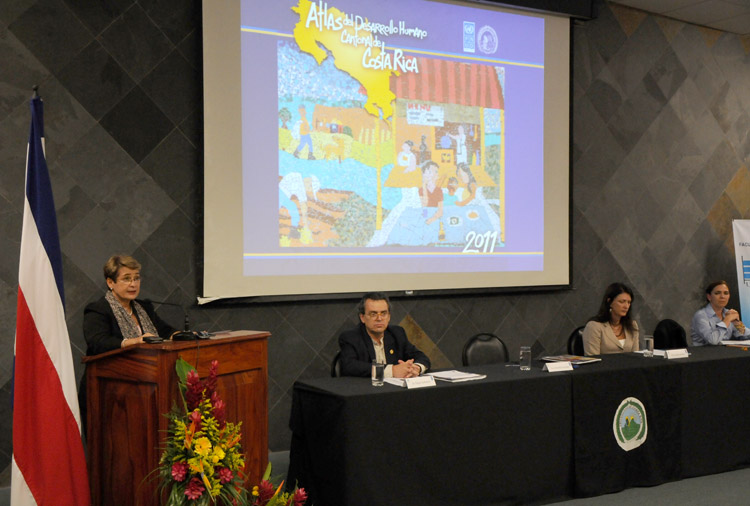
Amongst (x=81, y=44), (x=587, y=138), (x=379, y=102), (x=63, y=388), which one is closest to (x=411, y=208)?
(x=379, y=102)

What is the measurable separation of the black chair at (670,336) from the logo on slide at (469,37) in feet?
7.75

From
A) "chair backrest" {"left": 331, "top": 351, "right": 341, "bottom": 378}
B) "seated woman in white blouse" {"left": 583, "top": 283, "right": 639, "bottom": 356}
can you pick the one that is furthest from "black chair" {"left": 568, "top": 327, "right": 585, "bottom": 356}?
"chair backrest" {"left": 331, "top": 351, "right": 341, "bottom": 378}

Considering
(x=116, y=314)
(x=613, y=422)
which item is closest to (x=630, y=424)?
(x=613, y=422)

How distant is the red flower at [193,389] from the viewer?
2.54 meters

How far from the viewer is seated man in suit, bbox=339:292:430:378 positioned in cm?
368

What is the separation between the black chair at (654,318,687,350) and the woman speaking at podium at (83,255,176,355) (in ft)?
11.2

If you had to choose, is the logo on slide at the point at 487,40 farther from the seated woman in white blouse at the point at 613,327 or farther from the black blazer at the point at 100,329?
the black blazer at the point at 100,329

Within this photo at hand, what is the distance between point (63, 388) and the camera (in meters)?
2.80

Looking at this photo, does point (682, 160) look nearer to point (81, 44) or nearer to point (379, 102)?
point (379, 102)

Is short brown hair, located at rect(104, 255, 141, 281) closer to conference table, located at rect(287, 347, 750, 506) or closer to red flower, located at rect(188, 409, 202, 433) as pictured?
conference table, located at rect(287, 347, 750, 506)

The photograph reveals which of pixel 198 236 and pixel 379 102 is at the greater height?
pixel 379 102

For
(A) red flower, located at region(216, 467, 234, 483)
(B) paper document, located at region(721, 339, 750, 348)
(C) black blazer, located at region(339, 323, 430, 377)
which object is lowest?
(A) red flower, located at region(216, 467, 234, 483)

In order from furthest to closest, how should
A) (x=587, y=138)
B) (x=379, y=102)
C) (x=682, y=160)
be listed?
(x=682, y=160)
(x=587, y=138)
(x=379, y=102)

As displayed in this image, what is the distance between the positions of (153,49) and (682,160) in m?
4.69
